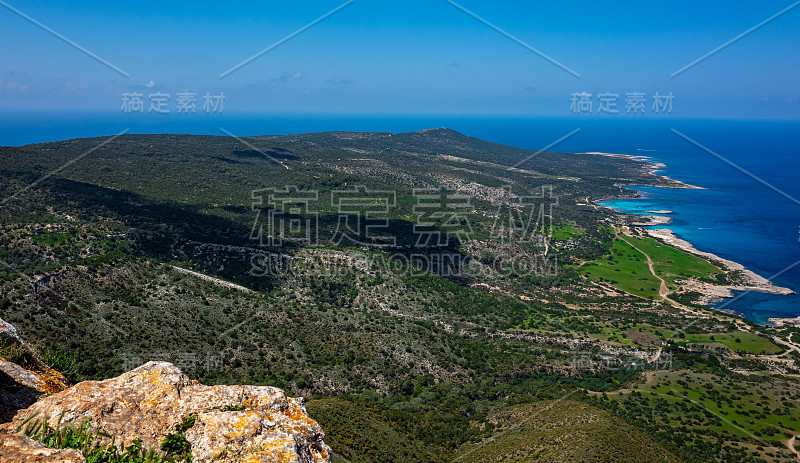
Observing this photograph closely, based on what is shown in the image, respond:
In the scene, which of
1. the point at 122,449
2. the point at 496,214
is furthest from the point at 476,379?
the point at 496,214

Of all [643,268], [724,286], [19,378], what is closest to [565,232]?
[643,268]

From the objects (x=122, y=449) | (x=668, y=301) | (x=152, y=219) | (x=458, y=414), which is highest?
(x=122, y=449)

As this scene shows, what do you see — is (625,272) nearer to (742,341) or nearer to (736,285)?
(736,285)

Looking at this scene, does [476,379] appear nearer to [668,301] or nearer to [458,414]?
[458,414]

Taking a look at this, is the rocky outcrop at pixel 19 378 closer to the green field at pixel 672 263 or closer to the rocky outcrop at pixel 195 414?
the rocky outcrop at pixel 195 414

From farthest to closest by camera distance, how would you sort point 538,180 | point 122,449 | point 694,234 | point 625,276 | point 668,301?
point 538,180 < point 694,234 < point 625,276 < point 668,301 < point 122,449

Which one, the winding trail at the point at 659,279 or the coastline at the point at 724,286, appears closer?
the coastline at the point at 724,286

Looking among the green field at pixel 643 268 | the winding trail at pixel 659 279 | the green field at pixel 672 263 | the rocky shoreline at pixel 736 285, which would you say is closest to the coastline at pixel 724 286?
the rocky shoreline at pixel 736 285
